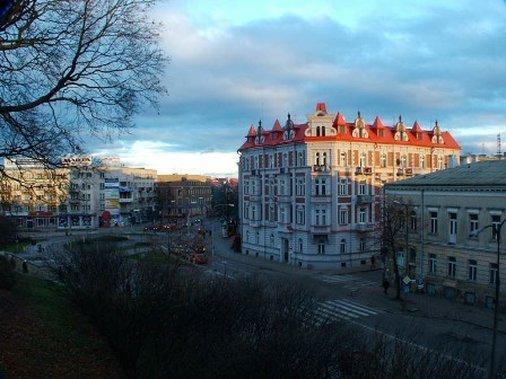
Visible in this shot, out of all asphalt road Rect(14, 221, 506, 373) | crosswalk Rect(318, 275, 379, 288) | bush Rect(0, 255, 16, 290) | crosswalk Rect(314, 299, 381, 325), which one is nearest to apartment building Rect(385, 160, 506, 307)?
asphalt road Rect(14, 221, 506, 373)

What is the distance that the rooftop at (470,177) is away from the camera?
33.1 m

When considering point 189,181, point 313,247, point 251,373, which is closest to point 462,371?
point 251,373

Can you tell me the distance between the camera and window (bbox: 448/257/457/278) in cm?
3534

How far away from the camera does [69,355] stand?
19297 mm

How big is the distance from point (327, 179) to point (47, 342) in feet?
110

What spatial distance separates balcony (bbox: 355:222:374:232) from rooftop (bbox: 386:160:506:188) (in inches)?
429

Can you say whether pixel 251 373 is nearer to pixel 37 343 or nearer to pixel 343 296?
pixel 37 343

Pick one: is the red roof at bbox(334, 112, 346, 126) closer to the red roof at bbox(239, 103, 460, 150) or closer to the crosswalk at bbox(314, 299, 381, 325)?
the red roof at bbox(239, 103, 460, 150)

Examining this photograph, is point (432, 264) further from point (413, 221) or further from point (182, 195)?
point (182, 195)

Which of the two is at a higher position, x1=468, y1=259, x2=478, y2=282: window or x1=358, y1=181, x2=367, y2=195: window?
x1=358, y1=181, x2=367, y2=195: window

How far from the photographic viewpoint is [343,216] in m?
49.8

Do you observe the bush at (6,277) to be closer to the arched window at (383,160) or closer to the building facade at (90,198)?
the building facade at (90,198)

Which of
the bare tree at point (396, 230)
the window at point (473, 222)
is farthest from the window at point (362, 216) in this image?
the window at point (473, 222)

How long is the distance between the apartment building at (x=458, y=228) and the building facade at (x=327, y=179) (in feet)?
32.1
